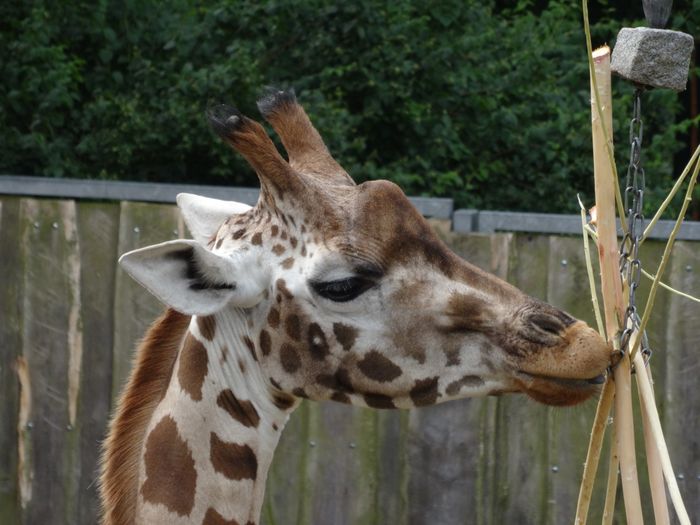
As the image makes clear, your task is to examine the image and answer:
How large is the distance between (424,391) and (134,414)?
0.77m

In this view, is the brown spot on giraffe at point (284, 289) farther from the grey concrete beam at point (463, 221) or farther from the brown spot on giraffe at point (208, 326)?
the grey concrete beam at point (463, 221)

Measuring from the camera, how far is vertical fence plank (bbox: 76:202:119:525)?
Answer: 555 centimetres

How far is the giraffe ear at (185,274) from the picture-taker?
3.05 metres

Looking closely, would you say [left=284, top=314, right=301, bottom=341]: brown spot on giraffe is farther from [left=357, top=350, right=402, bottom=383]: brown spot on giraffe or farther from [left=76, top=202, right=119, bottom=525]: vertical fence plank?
[left=76, top=202, right=119, bottom=525]: vertical fence plank

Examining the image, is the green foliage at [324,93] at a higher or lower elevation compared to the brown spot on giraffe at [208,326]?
higher

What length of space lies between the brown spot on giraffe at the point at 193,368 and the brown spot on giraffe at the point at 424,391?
21.2 inches

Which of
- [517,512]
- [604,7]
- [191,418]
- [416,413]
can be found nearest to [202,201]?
[191,418]

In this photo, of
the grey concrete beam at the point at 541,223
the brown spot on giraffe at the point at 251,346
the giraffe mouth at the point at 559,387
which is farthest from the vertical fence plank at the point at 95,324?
the giraffe mouth at the point at 559,387

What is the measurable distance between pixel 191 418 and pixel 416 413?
2070mm

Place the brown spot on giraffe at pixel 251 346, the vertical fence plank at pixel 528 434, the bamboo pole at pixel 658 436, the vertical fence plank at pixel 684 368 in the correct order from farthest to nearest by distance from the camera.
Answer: the vertical fence plank at pixel 528 434 < the vertical fence plank at pixel 684 368 < the brown spot on giraffe at pixel 251 346 < the bamboo pole at pixel 658 436

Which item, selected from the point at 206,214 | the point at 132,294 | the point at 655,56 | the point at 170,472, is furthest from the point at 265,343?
the point at 132,294

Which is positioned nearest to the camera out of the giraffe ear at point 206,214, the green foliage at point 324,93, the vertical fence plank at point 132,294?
the giraffe ear at point 206,214

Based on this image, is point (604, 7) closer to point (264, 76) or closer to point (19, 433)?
point (264, 76)

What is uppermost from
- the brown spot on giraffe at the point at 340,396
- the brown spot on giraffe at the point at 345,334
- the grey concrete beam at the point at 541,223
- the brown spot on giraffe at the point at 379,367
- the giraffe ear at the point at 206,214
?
the grey concrete beam at the point at 541,223
